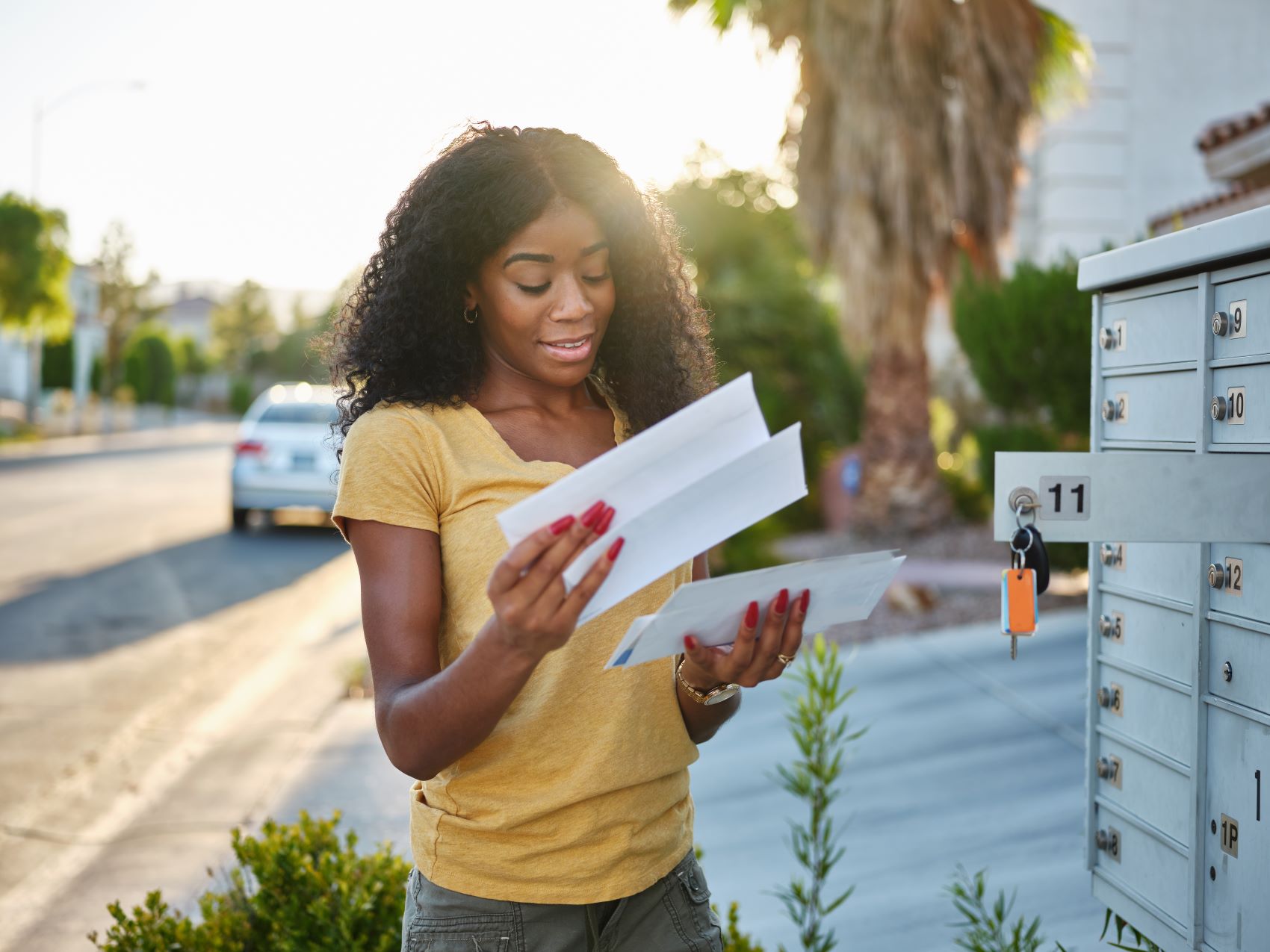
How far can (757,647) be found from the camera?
1.42 meters

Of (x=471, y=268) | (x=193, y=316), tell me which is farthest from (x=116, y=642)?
(x=193, y=316)

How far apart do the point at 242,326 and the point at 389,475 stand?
73.6 metres

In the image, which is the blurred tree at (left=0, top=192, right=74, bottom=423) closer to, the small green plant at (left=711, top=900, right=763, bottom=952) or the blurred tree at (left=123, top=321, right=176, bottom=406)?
the blurred tree at (left=123, top=321, right=176, bottom=406)

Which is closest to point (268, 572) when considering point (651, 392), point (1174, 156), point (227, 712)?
point (227, 712)

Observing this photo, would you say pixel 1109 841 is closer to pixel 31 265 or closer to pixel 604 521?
pixel 604 521

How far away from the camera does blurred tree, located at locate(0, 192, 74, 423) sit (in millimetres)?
28000

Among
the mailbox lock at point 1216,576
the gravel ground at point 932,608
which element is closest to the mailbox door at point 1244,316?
the mailbox lock at point 1216,576

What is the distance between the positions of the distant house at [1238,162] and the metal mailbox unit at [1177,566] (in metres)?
6.27

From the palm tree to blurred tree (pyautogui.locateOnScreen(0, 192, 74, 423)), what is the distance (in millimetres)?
22018

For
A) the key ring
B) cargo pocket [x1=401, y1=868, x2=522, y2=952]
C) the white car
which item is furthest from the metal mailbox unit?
the white car

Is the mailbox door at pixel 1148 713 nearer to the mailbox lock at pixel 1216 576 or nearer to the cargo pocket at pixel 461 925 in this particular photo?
the mailbox lock at pixel 1216 576

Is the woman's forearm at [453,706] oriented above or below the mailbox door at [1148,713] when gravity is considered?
above

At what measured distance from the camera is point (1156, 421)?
179 cm

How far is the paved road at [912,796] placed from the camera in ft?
12.6
